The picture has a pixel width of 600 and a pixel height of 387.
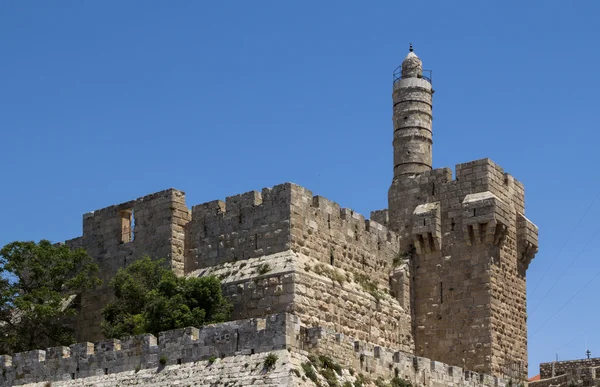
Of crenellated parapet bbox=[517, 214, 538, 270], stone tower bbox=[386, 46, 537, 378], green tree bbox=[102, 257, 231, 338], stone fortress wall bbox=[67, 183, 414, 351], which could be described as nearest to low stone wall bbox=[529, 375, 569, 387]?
stone tower bbox=[386, 46, 537, 378]

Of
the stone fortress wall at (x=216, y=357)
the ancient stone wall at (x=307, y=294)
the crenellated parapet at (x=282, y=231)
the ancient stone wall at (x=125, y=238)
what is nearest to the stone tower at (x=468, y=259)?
the crenellated parapet at (x=282, y=231)

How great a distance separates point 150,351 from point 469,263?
436 inches

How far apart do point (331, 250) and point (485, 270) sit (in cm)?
469

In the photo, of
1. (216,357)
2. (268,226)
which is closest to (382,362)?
(216,357)

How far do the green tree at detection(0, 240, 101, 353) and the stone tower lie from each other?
9.08 meters

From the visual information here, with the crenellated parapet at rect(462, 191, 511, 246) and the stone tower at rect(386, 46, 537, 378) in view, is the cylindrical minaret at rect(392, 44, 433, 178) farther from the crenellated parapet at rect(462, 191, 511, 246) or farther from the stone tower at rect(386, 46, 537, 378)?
the crenellated parapet at rect(462, 191, 511, 246)

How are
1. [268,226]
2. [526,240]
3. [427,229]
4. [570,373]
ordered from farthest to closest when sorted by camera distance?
1. [526,240]
2. [427,229]
3. [570,373]
4. [268,226]

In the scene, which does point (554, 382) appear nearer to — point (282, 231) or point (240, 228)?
point (282, 231)

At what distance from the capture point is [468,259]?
35.5m

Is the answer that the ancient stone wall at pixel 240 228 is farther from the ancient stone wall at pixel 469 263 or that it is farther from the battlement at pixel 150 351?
the ancient stone wall at pixel 469 263

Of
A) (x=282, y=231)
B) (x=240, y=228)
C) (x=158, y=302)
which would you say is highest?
(x=240, y=228)

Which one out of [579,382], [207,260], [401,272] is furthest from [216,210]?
[579,382]

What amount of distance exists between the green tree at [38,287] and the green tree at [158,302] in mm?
1844

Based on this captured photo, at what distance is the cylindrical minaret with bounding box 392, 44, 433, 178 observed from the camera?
38281 millimetres
